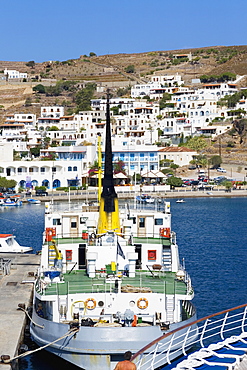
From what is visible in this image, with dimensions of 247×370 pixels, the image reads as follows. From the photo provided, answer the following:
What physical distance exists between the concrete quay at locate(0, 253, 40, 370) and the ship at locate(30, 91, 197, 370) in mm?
800

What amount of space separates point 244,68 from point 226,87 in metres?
38.6

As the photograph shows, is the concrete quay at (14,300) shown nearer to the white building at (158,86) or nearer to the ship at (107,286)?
the ship at (107,286)

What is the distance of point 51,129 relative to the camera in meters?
138

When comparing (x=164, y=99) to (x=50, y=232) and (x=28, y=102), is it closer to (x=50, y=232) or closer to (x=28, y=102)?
(x=28, y=102)

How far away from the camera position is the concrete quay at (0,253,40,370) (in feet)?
75.5

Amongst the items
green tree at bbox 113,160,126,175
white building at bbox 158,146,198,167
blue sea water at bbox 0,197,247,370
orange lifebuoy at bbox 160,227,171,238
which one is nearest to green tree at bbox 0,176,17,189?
blue sea water at bbox 0,197,247,370

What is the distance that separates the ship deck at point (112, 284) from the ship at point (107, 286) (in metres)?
0.04

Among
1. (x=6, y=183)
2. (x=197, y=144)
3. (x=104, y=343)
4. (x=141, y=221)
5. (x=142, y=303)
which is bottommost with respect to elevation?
(x=104, y=343)

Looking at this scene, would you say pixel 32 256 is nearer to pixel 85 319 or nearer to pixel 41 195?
pixel 85 319

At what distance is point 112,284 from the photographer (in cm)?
2439

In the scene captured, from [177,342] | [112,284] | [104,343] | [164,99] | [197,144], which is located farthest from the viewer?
[164,99]

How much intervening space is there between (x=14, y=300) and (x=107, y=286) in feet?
21.1

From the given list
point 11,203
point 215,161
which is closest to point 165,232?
point 11,203

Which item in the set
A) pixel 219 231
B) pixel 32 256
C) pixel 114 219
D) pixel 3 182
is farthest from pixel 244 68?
pixel 114 219
